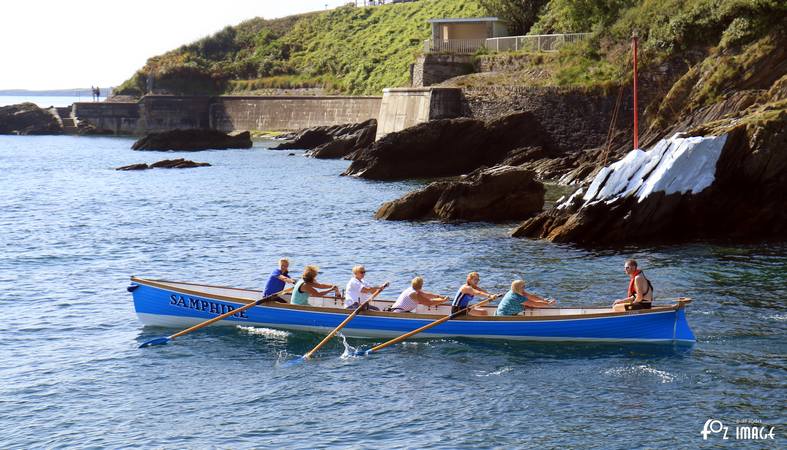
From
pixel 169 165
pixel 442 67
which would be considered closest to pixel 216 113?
pixel 169 165

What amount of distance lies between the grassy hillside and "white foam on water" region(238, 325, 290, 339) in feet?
234

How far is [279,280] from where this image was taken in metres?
25.6

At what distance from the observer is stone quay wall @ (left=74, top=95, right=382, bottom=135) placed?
10156cm

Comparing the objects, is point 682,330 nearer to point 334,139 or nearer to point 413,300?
point 413,300

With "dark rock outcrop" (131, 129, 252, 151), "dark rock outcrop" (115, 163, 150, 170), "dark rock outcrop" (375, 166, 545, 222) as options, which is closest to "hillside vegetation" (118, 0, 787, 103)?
"dark rock outcrop" (375, 166, 545, 222)

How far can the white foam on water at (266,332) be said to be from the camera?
82.2ft

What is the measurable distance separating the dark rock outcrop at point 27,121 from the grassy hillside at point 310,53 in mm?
10478

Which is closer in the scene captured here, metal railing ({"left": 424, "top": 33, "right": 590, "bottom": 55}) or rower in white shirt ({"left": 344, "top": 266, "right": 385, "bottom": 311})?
rower in white shirt ({"left": 344, "top": 266, "right": 385, "bottom": 311})

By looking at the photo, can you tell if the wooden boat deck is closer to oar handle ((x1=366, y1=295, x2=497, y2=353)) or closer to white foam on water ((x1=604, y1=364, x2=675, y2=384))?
oar handle ((x1=366, y1=295, x2=497, y2=353))

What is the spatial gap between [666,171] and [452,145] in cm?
2837

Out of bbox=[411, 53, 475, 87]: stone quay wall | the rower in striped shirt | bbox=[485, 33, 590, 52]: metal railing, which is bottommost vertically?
the rower in striped shirt

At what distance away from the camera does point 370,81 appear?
10350cm

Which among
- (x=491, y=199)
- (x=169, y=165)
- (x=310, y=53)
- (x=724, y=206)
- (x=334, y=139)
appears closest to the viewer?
(x=724, y=206)

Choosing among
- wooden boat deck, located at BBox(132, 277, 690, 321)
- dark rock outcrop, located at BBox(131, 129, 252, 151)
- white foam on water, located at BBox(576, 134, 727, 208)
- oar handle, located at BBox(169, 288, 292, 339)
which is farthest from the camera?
dark rock outcrop, located at BBox(131, 129, 252, 151)
